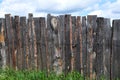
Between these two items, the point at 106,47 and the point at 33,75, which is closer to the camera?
the point at 106,47

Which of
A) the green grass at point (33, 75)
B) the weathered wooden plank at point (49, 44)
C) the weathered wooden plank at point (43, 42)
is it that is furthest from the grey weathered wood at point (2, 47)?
the weathered wooden plank at point (49, 44)

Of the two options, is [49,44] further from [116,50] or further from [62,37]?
[116,50]

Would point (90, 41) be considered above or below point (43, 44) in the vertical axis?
above

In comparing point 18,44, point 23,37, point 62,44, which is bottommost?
point 18,44

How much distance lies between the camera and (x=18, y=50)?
1245cm

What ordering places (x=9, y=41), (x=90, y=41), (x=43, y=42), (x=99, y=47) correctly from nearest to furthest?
1. (x=99, y=47)
2. (x=90, y=41)
3. (x=43, y=42)
4. (x=9, y=41)

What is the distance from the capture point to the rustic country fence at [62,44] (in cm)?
1003

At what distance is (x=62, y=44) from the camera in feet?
36.0

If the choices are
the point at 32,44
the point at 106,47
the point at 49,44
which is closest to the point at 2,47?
the point at 32,44

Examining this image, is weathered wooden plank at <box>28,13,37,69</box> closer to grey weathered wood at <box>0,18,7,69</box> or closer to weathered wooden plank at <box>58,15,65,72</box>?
weathered wooden plank at <box>58,15,65,72</box>

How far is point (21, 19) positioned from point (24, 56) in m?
1.12

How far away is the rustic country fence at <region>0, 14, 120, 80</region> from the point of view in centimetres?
1003

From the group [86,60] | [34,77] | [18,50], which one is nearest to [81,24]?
[86,60]

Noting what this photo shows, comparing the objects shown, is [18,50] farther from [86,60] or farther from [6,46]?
[86,60]
